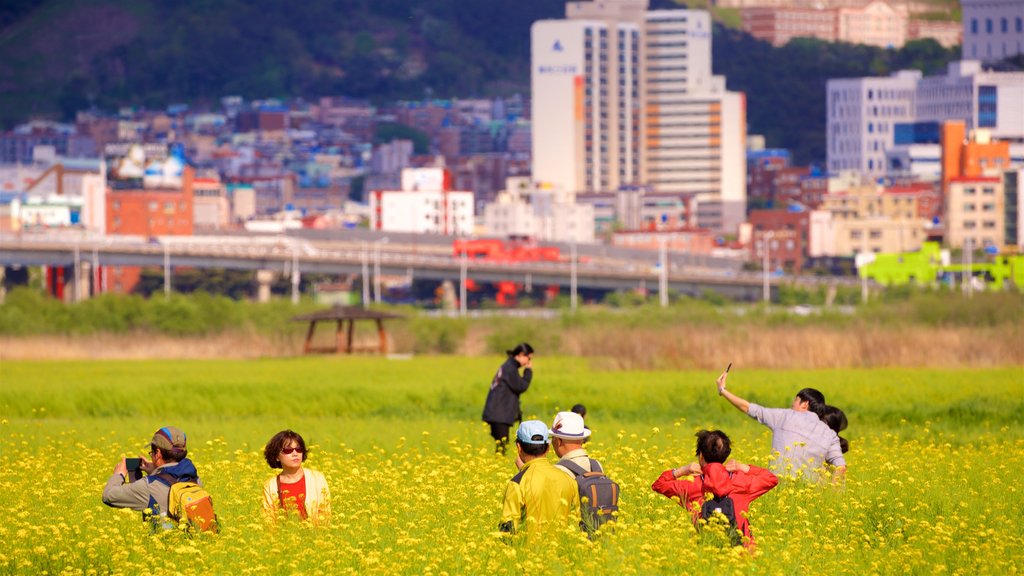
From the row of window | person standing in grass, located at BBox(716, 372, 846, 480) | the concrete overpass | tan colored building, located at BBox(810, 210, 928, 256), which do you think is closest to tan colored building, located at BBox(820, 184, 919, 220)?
tan colored building, located at BBox(810, 210, 928, 256)

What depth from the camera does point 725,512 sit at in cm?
1772

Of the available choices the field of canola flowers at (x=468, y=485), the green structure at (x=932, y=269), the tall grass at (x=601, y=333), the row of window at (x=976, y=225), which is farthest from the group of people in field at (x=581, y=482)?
the row of window at (x=976, y=225)

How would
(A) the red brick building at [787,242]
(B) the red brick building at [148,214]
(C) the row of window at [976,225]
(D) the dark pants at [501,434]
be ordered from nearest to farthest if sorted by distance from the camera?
(D) the dark pants at [501,434] < (C) the row of window at [976,225] < (B) the red brick building at [148,214] < (A) the red brick building at [787,242]

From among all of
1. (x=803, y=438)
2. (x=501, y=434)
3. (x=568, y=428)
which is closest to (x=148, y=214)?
(x=501, y=434)

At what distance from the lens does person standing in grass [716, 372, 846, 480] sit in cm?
1978

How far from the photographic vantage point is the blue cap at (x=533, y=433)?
671 inches

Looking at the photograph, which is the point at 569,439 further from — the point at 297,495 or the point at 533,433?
the point at 297,495

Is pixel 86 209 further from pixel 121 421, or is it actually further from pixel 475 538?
pixel 475 538

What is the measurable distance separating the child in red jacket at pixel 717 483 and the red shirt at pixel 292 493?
2897 millimetres

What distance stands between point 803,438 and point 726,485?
2400 mm

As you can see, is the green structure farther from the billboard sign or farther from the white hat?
the white hat

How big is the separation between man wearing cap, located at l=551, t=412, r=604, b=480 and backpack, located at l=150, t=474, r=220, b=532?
2.98 metres

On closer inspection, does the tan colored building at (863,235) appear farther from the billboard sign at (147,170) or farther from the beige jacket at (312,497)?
the beige jacket at (312,497)

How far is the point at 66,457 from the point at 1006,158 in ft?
591
